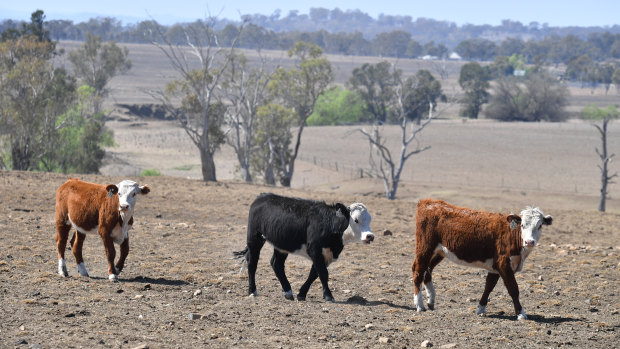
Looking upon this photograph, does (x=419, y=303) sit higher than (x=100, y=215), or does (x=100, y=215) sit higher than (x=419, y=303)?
(x=100, y=215)

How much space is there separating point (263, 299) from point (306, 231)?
118cm

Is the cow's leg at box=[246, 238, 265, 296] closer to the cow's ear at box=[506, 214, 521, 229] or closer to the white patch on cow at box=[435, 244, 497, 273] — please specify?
the white patch on cow at box=[435, 244, 497, 273]

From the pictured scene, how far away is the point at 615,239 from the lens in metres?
20.1

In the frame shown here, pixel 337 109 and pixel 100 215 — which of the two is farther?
pixel 337 109

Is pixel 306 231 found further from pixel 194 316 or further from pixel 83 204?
pixel 83 204

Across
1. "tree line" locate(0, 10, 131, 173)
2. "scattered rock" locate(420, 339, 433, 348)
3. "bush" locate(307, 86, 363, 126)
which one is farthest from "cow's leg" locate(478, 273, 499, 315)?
"bush" locate(307, 86, 363, 126)

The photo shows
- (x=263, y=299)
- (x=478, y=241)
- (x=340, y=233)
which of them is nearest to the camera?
(x=478, y=241)

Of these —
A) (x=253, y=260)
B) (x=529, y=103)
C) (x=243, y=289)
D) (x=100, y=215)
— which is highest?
(x=100, y=215)

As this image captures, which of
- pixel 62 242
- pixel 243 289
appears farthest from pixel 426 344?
pixel 62 242

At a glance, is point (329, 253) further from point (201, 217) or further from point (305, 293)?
point (201, 217)

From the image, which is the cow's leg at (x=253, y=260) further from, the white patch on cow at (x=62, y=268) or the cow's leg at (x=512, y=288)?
the cow's leg at (x=512, y=288)

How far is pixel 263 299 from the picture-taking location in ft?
36.7

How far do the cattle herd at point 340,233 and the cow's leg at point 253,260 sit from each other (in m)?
0.01

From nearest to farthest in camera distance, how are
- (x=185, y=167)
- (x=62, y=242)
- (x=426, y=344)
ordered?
(x=426, y=344)
(x=62, y=242)
(x=185, y=167)
